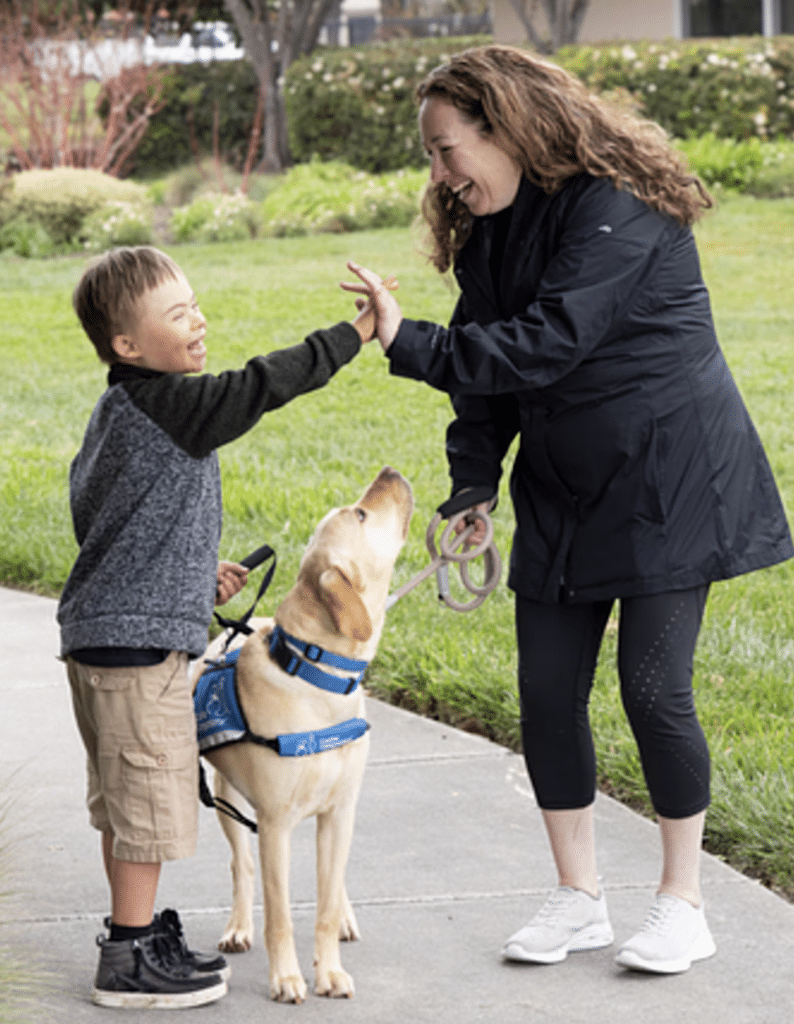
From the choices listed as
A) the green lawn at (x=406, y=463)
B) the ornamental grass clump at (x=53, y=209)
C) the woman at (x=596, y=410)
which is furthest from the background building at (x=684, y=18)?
the woman at (x=596, y=410)

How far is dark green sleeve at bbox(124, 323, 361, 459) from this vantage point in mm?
2799

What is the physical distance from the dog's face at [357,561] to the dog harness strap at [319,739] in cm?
19

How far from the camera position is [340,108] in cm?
1891

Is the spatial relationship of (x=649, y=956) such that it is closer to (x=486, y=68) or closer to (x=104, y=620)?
(x=104, y=620)

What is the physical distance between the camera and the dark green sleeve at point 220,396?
2.80 meters

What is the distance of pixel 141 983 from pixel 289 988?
0.31m

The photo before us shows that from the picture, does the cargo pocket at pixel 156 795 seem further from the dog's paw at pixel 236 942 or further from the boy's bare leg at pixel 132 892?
the dog's paw at pixel 236 942

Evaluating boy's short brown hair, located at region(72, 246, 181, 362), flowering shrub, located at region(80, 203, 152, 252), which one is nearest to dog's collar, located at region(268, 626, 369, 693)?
boy's short brown hair, located at region(72, 246, 181, 362)

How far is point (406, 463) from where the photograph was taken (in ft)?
24.5

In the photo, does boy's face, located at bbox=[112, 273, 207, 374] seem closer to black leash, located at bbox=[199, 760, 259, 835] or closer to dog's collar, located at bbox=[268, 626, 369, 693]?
dog's collar, located at bbox=[268, 626, 369, 693]

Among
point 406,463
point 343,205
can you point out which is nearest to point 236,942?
point 406,463

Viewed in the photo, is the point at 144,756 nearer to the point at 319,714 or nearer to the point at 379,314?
the point at 319,714

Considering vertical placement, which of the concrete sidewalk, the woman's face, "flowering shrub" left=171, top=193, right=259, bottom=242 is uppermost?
A: the woman's face

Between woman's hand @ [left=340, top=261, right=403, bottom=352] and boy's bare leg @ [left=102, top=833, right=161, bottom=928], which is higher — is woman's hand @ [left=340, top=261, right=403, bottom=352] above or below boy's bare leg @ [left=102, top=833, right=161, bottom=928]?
above
